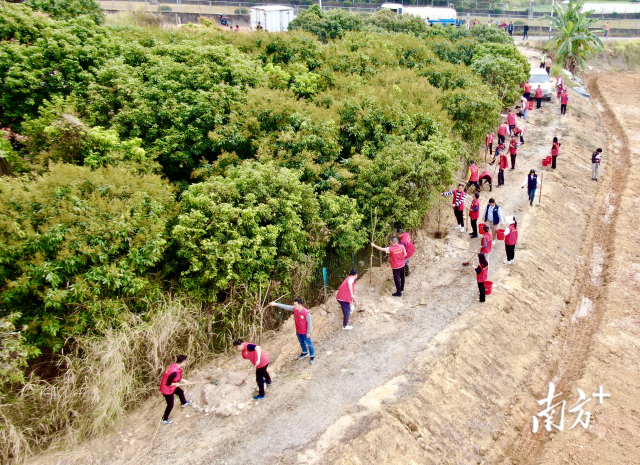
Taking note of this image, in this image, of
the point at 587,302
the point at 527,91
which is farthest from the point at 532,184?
the point at 527,91

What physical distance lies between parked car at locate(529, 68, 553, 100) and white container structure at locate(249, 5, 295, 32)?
15511mm

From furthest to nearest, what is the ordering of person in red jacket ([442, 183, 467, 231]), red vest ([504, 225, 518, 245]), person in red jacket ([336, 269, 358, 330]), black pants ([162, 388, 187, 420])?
person in red jacket ([442, 183, 467, 231]), red vest ([504, 225, 518, 245]), person in red jacket ([336, 269, 358, 330]), black pants ([162, 388, 187, 420])

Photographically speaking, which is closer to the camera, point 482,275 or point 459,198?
point 482,275

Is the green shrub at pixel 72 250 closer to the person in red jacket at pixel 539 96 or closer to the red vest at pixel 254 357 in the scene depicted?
the red vest at pixel 254 357

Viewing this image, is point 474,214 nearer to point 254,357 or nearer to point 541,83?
point 254,357

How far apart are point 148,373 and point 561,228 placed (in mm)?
13817

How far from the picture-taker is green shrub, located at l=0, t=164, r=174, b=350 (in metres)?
8.90

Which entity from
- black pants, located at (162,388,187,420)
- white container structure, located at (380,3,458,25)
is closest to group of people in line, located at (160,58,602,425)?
black pants, located at (162,388,187,420)

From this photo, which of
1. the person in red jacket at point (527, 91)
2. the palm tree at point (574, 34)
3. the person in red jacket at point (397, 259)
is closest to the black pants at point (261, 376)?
the person in red jacket at point (397, 259)

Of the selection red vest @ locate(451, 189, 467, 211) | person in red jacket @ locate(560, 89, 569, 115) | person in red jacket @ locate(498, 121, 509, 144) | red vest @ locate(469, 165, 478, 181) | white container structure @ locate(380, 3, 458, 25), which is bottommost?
red vest @ locate(451, 189, 467, 211)

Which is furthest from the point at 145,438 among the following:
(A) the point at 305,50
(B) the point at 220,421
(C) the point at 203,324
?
(A) the point at 305,50

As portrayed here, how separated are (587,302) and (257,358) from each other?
388 inches

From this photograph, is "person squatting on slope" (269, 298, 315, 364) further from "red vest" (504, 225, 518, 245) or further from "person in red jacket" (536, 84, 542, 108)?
"person in red jacket" (536, 84, 542, 108)

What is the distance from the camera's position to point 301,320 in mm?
9805
